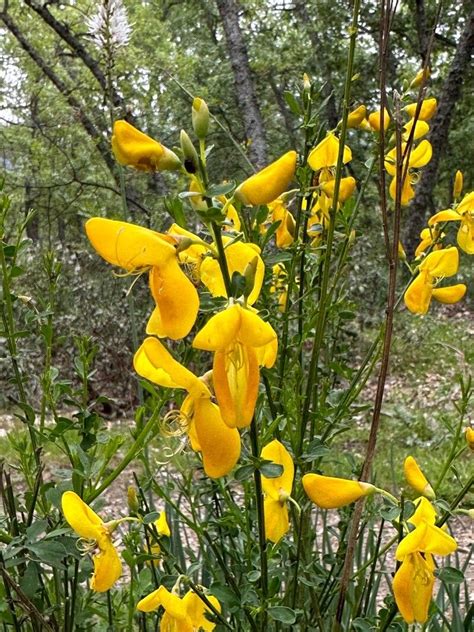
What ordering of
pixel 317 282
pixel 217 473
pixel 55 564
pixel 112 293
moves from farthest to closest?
pixel 112 293, pixel 317 282, pixel 55 564, pixel 217 473

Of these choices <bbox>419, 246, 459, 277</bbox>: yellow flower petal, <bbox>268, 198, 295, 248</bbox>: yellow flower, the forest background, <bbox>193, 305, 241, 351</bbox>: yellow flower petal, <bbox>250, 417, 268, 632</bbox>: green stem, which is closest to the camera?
<bbox>193, 305, 241, 351</bbox>: yellow flower petal

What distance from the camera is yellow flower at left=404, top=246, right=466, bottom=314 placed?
4.05 ft

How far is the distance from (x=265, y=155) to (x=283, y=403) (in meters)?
6.09

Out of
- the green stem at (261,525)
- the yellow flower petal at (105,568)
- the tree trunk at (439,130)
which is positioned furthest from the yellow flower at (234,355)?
the tree trunk at (439,130)

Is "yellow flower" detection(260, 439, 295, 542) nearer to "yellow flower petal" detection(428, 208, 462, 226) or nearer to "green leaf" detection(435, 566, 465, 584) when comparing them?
"green leaf" detection(435, 566, 465, 584)

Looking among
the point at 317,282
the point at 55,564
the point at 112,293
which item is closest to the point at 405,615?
the point at 55,564

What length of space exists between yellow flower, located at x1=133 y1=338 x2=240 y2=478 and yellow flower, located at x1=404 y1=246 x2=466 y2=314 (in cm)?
55

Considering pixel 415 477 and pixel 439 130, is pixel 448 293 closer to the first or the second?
pixel 415 477

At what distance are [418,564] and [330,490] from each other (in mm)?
151

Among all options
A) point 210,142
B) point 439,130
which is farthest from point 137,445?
point 210,142

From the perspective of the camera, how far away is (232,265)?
921 mm

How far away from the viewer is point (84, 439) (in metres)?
1.10

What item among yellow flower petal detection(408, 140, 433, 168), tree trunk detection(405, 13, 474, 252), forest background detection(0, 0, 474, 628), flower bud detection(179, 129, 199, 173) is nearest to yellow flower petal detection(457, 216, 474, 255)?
yellow flower petal detection(408, 140, 433, 168)

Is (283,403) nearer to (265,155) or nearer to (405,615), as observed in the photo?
(405,615)
